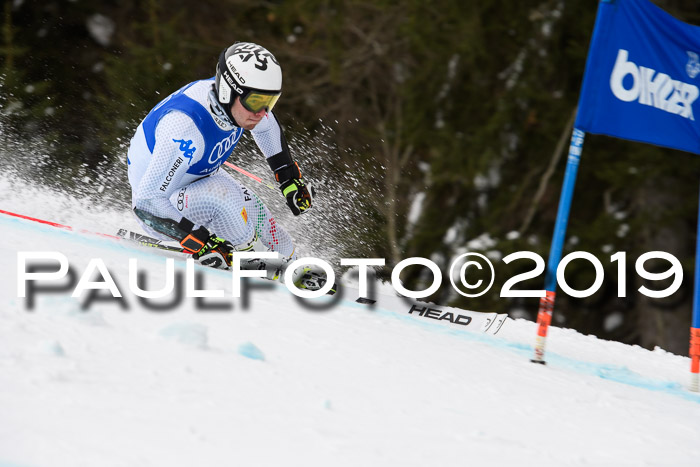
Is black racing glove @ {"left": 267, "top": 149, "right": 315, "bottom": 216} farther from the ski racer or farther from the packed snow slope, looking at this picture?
the packed snow slope

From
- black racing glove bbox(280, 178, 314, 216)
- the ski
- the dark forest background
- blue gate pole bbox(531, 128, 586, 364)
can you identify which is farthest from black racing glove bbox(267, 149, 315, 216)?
the dark forest background

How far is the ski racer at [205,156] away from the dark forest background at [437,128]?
417cm

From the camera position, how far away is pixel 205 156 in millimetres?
4246

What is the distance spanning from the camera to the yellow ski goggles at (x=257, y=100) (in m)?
4.02

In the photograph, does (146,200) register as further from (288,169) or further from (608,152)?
(608,152)

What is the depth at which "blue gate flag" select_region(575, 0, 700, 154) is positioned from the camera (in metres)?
3.99

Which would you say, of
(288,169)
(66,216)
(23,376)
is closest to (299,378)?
(23,376)

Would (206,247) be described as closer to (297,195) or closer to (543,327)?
(297,195)

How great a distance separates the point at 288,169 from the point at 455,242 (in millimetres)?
5461

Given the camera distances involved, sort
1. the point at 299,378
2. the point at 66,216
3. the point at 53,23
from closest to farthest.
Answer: the point at 299,378, the point at 66,216, the point at 53,23

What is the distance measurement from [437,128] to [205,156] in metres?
5.95

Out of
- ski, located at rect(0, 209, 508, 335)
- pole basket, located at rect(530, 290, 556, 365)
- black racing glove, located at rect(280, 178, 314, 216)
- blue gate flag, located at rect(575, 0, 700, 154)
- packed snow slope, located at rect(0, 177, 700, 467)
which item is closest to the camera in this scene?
packed snow slope, located at rect(0, 177, 700, 467)

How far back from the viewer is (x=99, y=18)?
38.4 feet

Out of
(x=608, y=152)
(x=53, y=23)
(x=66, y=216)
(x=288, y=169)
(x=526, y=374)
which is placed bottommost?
(x=526, y=374)
